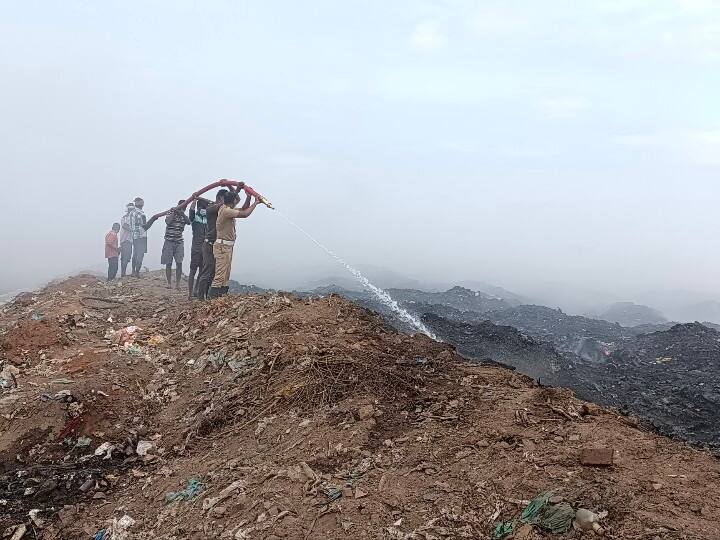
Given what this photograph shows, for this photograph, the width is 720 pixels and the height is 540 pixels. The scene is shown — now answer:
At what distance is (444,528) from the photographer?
261 cm

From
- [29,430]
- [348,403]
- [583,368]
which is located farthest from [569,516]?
[583,368]

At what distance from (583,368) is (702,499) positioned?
26.2ft

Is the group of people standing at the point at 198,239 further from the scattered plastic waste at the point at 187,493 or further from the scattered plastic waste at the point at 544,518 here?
the scattered plastic waste at the point at 544,518

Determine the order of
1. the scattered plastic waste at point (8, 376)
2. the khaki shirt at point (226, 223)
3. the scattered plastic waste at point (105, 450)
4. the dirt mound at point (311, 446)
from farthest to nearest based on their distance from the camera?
the khaki shirt at point (226, 223) < the scattered plastic waste at point (8, 376) < the scattered plastic waste at point (105, 450) < the dirt mound at point (311, 446)

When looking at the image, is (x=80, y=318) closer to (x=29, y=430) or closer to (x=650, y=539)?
(x=29, y=430)

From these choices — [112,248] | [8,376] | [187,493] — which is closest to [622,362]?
[187,493]

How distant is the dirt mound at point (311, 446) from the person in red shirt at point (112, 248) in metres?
6.80

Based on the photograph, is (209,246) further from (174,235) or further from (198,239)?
(174,235)

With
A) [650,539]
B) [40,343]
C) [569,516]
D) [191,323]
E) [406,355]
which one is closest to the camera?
[650,539]

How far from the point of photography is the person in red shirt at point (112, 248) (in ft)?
40.9

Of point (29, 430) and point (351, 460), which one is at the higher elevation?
point (351, 460)

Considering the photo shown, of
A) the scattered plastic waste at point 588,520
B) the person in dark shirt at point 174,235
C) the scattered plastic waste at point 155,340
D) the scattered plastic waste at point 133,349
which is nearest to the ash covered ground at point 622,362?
the scattered plastic waste at point 588,520

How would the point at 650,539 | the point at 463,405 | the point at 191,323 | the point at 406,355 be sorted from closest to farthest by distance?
the point at 650,539 < the point at 463,405 < the point at 406,355 < the point at 191,323

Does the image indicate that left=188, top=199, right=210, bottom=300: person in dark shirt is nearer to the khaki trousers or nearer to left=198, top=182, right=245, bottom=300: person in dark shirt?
left=198, top=182, right=245, bottom=300: person in dark shirt
